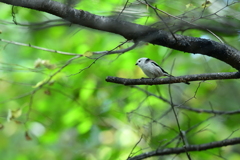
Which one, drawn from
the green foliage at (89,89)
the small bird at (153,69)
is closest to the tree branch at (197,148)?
the green foliage at (89,89)

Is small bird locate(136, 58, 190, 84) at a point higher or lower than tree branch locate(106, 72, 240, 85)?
lower

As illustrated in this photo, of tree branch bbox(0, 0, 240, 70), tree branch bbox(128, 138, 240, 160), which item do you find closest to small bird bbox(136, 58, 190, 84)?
tree branch bbox(128, 138, 240, 160)

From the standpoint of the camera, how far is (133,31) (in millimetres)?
2131

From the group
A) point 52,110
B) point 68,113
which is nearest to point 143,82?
point 68,113

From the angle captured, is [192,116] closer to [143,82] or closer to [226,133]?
[226,133]

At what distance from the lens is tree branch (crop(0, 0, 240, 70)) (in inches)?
79.6

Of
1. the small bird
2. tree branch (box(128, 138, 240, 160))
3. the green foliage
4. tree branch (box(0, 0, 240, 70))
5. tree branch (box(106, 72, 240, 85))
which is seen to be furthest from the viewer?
the green foliage

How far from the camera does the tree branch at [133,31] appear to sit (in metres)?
2.02

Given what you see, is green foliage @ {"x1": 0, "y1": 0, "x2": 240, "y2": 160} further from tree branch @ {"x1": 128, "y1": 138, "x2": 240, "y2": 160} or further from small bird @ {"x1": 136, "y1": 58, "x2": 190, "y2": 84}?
tree branch @ {"x1": 128, "y1": 138, "x2": 240, "y2": 160}

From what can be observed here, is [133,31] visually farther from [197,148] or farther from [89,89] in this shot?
[89,89]

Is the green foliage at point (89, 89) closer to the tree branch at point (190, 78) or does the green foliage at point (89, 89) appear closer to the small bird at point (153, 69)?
the small bird at point (153, 69)

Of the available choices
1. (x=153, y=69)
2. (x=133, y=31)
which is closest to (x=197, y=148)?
(x=153, y=69)

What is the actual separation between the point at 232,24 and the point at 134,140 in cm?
319

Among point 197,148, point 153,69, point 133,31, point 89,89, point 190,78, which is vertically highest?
point 133,31
